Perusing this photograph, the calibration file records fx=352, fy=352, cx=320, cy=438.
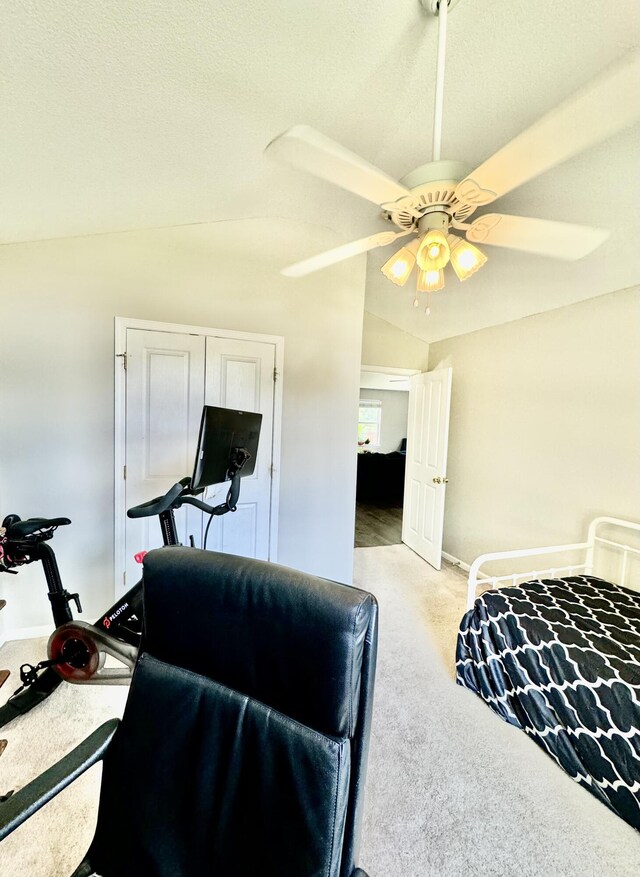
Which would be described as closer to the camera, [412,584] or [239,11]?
[239,11]

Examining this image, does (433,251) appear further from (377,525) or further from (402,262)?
(377,525)

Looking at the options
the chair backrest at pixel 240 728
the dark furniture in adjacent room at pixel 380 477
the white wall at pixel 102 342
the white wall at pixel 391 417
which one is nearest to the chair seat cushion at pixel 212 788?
the chair backrest at pixel 240 728

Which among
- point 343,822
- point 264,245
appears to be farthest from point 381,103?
point 343,822

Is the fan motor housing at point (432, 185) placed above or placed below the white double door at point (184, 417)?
above

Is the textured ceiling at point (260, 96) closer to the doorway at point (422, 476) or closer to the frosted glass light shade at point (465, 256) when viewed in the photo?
the frosted glass light shade at point (465, 256)

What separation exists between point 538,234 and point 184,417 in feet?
7.28

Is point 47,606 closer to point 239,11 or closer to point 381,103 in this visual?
point 239,11

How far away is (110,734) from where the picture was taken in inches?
31.9

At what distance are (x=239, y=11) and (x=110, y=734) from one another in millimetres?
1940

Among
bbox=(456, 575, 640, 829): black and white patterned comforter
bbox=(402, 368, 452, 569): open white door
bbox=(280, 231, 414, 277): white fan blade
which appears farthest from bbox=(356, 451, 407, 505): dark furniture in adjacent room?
bbox=(280, 231, 414, 277): white fan blade

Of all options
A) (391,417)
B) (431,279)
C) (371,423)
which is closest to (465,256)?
(431,279)

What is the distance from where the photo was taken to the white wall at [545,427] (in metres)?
2.37

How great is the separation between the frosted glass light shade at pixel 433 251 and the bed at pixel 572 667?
1.66 metres

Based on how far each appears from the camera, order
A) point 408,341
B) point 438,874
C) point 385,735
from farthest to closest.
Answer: point 408,341 < point 385,735 < point 438,874
